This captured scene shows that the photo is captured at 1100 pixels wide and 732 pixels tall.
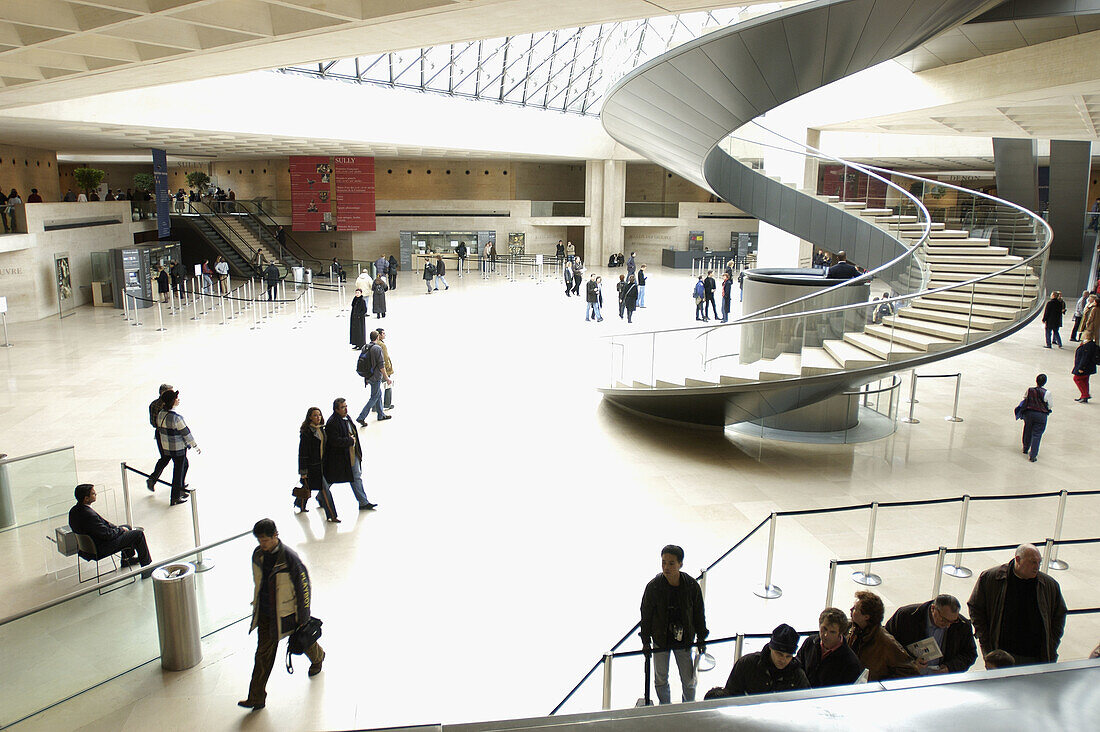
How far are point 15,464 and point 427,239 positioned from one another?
1091 inches

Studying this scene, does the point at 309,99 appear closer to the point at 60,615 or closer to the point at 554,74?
the point at 554,74

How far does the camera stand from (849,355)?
955 centimetres

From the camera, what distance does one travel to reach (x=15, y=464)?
6750 mm

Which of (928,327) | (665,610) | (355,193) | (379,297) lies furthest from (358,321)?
(355,193)

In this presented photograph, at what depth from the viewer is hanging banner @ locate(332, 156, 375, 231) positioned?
102 feet

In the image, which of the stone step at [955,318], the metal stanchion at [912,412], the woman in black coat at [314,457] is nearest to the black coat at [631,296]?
the metal stanchion at [912,412]

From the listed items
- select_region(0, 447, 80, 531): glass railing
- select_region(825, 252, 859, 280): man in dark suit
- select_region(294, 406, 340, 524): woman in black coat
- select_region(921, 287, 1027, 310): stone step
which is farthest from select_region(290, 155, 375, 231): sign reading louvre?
select_region(294, 406, 340, 524): woman in black coat

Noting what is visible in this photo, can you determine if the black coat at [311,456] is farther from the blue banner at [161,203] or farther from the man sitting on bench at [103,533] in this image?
the blue banner at [161,203]

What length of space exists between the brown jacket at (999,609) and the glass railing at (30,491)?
23.7ft

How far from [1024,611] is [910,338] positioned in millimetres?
6082

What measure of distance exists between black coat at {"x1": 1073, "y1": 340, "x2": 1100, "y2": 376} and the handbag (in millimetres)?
12987

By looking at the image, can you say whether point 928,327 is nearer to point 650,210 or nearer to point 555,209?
point 555,209

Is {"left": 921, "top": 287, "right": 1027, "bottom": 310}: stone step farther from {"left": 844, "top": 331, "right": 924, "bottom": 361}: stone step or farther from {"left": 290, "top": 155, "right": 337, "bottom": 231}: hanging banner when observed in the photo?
{"left": 290, "top": 155, "right": 337, "bottom": 231}: hanging banner

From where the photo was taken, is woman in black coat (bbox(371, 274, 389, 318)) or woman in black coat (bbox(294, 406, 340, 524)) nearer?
woman in black coat (bbox(294, 406, 340, 524))
